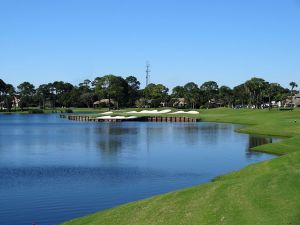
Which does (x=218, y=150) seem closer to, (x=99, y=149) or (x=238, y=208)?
(x=99, y=149)

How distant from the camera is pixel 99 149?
222 ft

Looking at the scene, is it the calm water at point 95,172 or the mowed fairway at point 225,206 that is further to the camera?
the calm water at point 95,172

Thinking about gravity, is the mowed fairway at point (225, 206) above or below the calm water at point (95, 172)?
above

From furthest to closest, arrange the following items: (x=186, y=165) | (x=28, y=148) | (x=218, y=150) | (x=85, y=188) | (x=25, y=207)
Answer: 1. (x=28, y=148)
2. (x=218, y=150)
3. (x=186, y=165)
4. (x=85, y=188)
5. (x=25, y=207)

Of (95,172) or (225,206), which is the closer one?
(225,206)

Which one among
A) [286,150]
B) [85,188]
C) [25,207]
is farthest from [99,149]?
[25,207]

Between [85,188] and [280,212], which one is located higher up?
[280,212]

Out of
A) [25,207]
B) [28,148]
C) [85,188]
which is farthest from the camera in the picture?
[28,148]

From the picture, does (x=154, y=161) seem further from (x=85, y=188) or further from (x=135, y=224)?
(x=135, y=224)

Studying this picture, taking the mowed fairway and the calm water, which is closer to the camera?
the mowed fairway

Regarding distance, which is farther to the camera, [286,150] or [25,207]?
[286,150]

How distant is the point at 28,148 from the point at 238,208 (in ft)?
185

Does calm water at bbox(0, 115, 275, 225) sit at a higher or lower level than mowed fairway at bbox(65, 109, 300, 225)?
lower

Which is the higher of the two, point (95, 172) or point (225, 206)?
point (225, 206)
